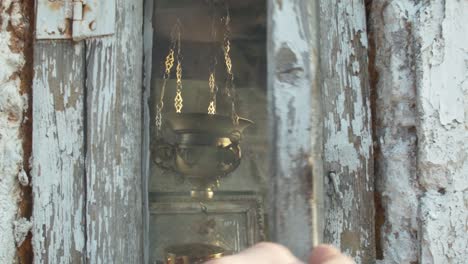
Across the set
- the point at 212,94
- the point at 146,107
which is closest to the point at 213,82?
the point at 212,94

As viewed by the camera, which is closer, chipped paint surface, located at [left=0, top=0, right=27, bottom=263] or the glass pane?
chipped paint surface, located at [left=0, top=0, right=27, bottom=263]

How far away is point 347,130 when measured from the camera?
3.76 feet

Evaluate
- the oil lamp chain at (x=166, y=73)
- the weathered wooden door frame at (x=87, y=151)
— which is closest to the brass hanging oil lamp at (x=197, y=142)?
the oil lamp chain at (x=166, y=73)

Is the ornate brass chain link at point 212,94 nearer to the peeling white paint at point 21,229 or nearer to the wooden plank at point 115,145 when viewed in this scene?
the wooden plank at point 115,145

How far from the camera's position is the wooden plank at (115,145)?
1.09m

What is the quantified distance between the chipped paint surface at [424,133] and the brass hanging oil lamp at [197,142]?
901mm

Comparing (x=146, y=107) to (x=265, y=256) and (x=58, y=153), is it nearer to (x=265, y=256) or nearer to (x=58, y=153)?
(x=58, y=153)

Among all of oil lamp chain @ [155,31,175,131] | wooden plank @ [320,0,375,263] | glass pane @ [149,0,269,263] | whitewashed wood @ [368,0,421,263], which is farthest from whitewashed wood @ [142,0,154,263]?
oil lamp chain @ [155,31,175,131]

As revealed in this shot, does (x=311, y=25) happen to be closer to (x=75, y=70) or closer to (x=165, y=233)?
(x=75, y=70)

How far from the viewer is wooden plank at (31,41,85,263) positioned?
1.09m

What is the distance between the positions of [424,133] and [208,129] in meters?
1.01

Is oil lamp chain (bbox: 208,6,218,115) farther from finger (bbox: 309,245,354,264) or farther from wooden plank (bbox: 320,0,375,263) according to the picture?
finger (bbox: 309,245,354,264)

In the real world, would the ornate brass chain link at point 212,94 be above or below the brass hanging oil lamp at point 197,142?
above

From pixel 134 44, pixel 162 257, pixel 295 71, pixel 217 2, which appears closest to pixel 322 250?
pixel 295 71
